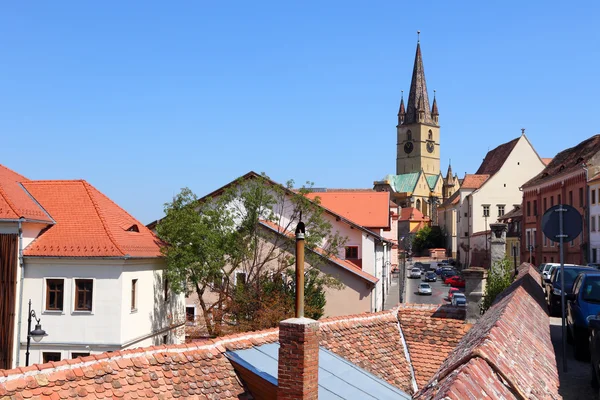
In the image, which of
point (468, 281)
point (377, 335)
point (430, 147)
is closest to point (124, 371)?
point (377, 335)

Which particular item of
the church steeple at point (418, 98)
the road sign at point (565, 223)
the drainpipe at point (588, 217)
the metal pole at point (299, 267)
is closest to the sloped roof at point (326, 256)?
the road sign at point (565, 223)

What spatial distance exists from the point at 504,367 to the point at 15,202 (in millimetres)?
23882

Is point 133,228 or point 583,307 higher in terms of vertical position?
point 133,228

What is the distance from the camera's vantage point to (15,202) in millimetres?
25500

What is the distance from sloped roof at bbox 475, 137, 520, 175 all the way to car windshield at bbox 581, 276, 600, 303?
67163mm

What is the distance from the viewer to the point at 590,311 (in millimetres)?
12602

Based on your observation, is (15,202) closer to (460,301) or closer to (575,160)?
(460,301)

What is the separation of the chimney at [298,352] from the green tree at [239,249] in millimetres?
17290

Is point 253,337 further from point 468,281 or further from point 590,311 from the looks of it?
point 590,311

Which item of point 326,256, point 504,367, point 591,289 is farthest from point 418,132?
point 504,367

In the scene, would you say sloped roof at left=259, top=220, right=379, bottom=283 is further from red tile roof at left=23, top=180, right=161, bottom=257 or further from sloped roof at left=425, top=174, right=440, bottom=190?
sloped roof at left=425, top=174, right=440, bottom=190

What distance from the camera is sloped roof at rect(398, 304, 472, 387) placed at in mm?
14031

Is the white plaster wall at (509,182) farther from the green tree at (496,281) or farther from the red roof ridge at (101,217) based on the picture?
the red roof ridge at (101,217)

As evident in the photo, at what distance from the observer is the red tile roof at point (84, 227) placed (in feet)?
81.0
